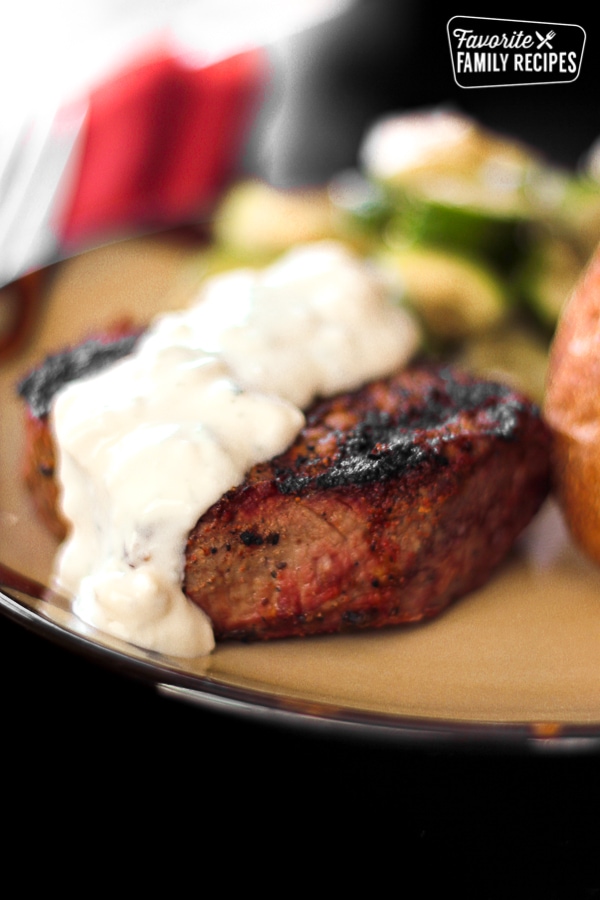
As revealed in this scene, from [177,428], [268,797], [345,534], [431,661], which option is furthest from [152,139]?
[268,797]

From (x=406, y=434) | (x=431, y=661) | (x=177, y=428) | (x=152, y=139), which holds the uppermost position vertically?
(x=177, y=428)

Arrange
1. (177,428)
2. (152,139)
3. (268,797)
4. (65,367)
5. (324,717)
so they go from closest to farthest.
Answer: (324,717), (268,797), (177,428), (65,367), (152,139)

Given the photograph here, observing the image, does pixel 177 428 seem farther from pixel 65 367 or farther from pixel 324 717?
pixel 324 717

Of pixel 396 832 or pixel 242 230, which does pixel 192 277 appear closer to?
pixel 242 230

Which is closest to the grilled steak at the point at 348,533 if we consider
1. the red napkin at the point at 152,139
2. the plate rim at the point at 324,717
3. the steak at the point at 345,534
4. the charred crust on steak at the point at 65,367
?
the steak at the point at 345,534

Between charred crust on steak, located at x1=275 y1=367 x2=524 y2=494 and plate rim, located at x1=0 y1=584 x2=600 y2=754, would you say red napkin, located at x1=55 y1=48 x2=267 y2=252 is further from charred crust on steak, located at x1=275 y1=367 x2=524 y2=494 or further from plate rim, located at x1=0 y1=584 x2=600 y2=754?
plate rim, located at x1=0 y1=584 x2=600 y2=754

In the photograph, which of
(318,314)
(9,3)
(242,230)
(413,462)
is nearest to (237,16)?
(9,3)
